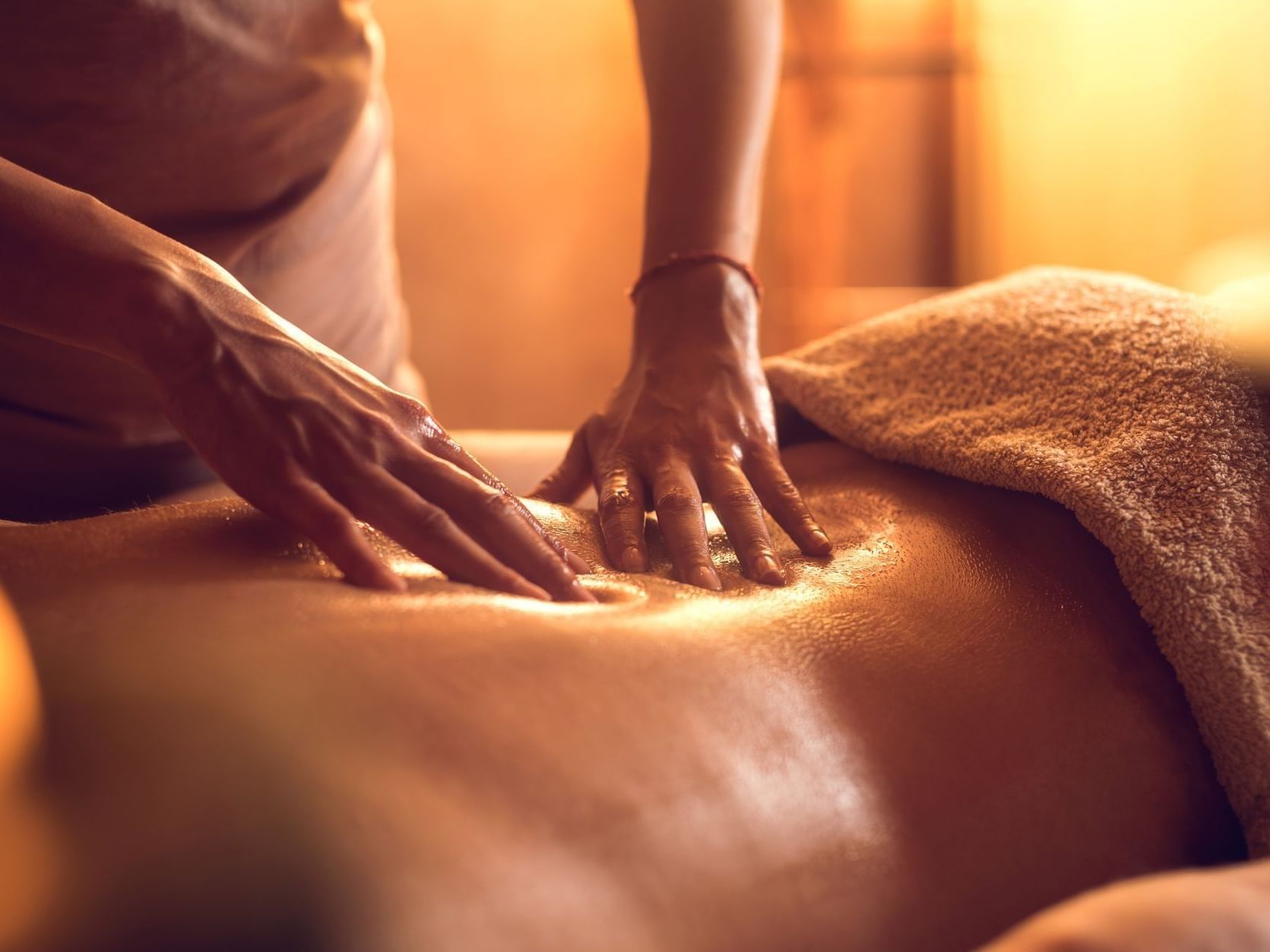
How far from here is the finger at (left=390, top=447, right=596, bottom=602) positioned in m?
0.57

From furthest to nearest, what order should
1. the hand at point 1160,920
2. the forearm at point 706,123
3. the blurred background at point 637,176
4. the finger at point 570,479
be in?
the blurred background at point 637,176 → the forearm at point 706,123 → the finger at point 570,479 → the hand at point 1160,920

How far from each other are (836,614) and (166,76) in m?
0.64

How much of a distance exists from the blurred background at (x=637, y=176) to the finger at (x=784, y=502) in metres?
1.79

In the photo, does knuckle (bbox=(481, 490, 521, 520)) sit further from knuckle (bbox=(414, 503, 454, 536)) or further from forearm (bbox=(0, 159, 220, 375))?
forearm (bbox=(0, 159, 220, 375))

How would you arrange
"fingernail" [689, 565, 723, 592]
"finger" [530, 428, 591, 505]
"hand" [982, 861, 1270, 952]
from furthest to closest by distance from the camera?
1. "finger" [530, 428, 591, 505]
2. "fingernail" [689, 565, 723, 592]
3. "hand" [982, 861, 1270, 952]

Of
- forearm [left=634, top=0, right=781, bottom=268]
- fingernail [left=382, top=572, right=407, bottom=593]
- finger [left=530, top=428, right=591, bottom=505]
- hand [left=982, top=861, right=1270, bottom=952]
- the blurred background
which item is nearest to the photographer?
hand [left=982, top=861, right=1270, bottom=952]

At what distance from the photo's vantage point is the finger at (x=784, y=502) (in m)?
0.69

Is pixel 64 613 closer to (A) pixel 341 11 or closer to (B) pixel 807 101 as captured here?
(A) pixel 341 11

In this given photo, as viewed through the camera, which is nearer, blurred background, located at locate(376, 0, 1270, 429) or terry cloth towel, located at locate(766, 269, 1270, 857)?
terry cloth towel, located at locate(766, 269, 1270, 857)

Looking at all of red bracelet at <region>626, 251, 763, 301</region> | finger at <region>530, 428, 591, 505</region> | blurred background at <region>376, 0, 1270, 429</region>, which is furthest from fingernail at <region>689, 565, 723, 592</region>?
blurred background at <region>376, 0, 1270, 429</region>

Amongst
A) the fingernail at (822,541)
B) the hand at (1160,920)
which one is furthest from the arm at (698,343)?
the hand at (1160,920)

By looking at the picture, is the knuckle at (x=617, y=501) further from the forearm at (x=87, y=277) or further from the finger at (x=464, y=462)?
the forearm at (x=87, y=277)

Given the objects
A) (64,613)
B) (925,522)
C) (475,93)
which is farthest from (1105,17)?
(64,613)

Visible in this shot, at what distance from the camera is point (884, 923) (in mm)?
458
